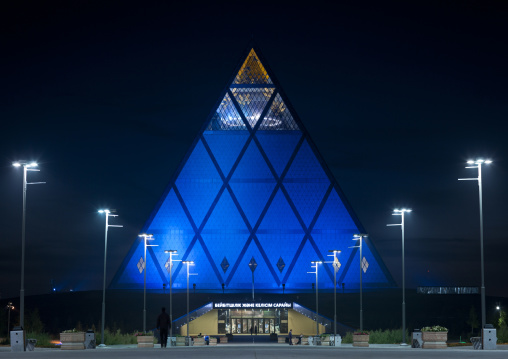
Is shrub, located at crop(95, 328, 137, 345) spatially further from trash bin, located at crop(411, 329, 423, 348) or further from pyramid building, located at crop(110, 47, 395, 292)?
pyramid building, located at crop(110, 47, 395, 292)

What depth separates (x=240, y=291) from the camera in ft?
232

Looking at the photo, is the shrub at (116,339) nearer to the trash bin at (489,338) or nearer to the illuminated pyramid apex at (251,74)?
the trash bin at (489,338)

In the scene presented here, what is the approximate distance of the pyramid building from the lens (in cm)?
7081

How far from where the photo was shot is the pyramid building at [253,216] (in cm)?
7081

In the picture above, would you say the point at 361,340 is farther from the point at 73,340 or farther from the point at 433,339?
the point at 73,340

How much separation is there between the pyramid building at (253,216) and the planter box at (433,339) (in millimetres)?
39055

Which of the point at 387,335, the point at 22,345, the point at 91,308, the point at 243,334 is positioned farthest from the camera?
the point at 243,334

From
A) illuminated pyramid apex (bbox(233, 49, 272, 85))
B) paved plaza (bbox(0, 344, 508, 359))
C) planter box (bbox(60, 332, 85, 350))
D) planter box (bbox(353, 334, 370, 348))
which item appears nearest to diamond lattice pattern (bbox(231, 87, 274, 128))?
illuminated pyramid apex (bbox(233, 49, 272, 85))

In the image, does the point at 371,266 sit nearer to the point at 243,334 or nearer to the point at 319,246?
the point at 319,246

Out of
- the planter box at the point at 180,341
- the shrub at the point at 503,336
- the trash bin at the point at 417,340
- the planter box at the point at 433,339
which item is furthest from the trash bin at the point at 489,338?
the planter box at the point at 180,341

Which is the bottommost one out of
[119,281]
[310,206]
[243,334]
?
[243,334]

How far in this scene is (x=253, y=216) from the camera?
237ft

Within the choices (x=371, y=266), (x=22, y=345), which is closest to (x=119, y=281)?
(x=371, y=266)

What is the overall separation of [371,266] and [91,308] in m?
25.7
